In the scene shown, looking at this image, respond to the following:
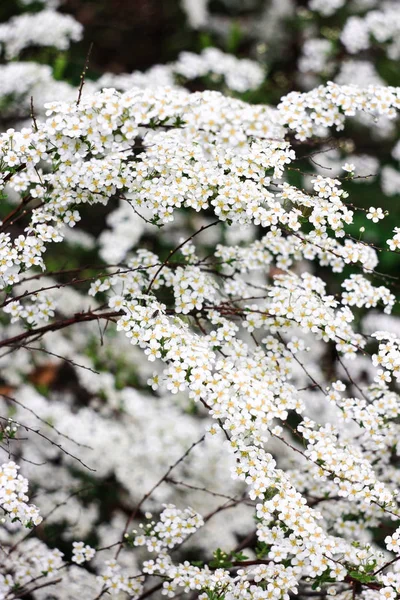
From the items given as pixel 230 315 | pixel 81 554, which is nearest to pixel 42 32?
pixel 230 315

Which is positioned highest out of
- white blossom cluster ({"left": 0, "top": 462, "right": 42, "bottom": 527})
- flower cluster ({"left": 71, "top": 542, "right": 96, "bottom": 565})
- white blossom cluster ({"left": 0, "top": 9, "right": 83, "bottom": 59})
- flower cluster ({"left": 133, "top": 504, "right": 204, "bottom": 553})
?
white blossom cluster ({"left": 0, "top": 9, "right": 83, "bottom": 59})

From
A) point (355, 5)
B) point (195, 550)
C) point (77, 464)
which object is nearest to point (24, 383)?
point (77, 464)

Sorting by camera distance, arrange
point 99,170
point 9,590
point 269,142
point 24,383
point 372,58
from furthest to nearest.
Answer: point 372,58 < point 24,383 < point 9,590 < point 269,142 < point 99,170

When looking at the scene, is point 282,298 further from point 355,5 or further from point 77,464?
point 355,5

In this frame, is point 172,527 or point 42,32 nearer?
point 172,527

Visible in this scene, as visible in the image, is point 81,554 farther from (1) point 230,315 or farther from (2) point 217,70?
(2) point 217,70

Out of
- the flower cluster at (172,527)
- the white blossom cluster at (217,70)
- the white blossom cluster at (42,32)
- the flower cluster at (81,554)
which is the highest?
the white blossom cluster at (217,70)

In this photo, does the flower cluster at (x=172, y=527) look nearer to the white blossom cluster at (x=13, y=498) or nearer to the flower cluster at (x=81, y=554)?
the flower cluster at (x=81, y=554)

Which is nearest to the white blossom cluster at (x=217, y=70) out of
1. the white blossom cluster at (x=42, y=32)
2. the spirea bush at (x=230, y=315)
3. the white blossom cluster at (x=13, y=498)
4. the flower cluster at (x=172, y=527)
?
the white blossom cluster at (x=42, y=32)

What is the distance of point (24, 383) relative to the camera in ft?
11.6

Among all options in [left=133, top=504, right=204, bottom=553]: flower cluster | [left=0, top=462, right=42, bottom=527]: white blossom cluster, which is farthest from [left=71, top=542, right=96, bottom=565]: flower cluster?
[left=0, top=462, right=42, bottom=527]: white blossom cluster

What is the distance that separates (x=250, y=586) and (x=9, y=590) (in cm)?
78

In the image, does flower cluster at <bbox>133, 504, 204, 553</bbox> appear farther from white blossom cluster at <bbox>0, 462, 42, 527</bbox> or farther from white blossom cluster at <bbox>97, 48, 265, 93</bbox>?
white blossom cluster at <bbox>97, 48, 265, 93</bbox>

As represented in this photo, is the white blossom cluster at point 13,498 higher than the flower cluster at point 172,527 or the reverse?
the reverse
